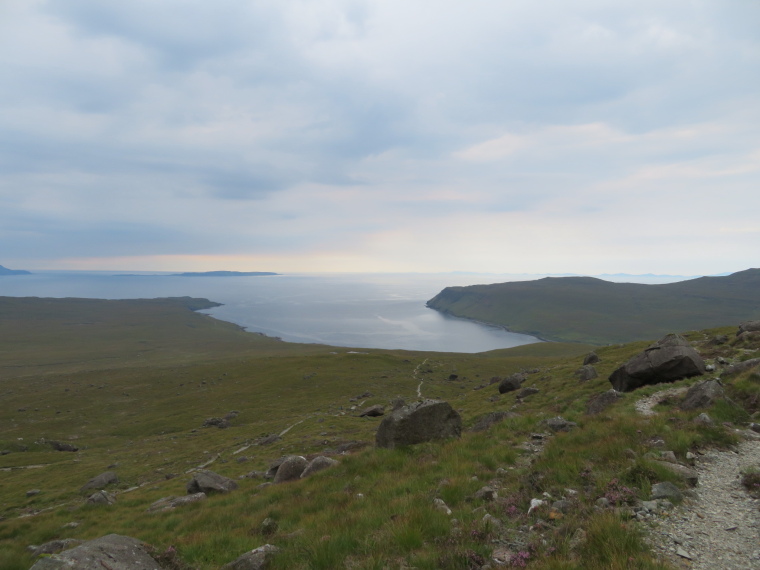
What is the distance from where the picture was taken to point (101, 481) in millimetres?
28375

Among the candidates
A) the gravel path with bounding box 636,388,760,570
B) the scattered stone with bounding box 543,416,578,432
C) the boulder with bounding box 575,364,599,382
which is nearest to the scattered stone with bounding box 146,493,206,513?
the scattered stone with bounding box 543,416,578,432

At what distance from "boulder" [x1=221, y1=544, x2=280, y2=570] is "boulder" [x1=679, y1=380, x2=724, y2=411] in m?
17.1

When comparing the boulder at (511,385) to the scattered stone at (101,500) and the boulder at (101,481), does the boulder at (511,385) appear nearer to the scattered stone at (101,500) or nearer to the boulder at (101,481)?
the scattered stone at (101,500)

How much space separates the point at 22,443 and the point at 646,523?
231 ft

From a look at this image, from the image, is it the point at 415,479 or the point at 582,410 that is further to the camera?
the point at 582,410

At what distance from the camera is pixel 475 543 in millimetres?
7223

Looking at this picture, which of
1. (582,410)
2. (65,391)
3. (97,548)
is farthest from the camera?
(65,391)

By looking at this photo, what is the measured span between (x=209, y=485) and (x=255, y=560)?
13.7 m

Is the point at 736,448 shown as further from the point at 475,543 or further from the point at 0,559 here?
the point at 0,559

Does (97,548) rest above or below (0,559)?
above

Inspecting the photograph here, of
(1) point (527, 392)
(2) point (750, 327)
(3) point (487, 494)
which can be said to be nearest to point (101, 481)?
(3) point (487, 494)

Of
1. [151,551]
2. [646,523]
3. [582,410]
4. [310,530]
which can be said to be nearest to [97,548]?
[151,551]

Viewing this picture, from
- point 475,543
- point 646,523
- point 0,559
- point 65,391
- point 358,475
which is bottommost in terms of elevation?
point 65,391

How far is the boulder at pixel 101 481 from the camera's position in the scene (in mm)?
27484
